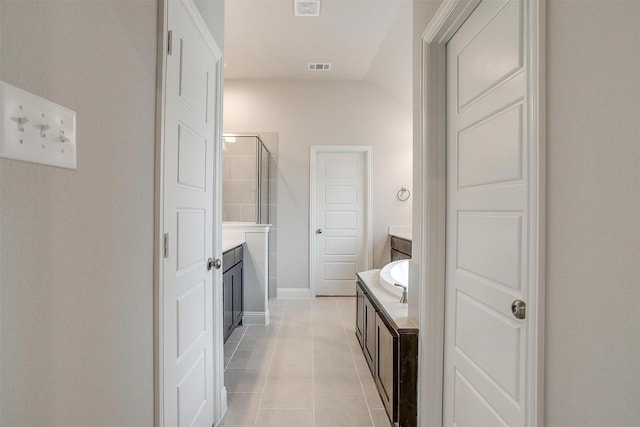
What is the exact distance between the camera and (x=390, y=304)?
1.89 meters

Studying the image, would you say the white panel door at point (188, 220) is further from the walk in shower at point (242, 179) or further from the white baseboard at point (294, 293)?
the white baseboard at point (294, 293)

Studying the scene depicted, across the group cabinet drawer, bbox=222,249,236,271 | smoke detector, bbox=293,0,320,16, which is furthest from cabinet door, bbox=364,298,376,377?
smoke detector, bbox=293,0,320,16

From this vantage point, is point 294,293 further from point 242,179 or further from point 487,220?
point 487,220

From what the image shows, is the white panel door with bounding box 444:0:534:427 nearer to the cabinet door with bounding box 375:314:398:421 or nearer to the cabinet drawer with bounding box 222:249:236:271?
the cabinet door with bounding box 375:314:398:421

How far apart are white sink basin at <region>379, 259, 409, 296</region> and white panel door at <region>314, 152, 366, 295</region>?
1.21 meters

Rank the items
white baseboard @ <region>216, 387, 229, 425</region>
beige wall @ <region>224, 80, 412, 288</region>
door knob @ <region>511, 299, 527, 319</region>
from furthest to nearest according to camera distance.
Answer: beige wall @ <region>224, 80, 412, 288</region>
white baseboard @ <region>216, 387, 229, 425</region>
door knob @ <region>511, 299, 527, 319</region>

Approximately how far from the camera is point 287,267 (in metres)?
4.27

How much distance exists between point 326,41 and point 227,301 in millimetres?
2876
